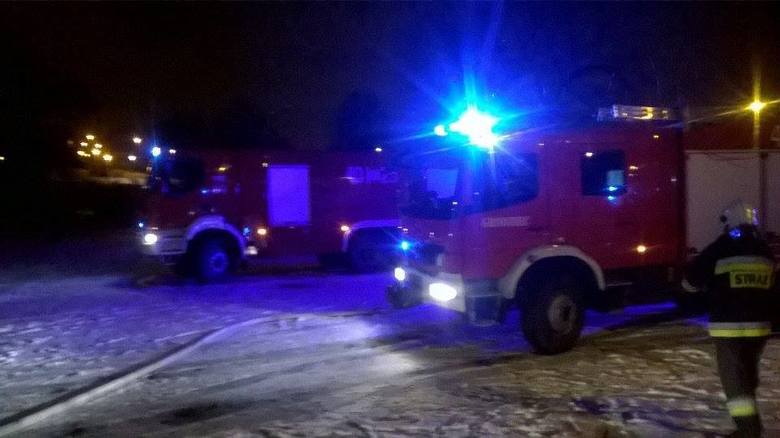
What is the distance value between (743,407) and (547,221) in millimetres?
3430

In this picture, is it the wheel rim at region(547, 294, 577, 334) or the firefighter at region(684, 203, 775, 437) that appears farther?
the wheel rim at region(547, 294, 577, 334)

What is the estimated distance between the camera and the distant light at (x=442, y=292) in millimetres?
8330

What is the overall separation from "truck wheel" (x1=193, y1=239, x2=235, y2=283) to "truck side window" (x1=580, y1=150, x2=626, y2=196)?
8263mm

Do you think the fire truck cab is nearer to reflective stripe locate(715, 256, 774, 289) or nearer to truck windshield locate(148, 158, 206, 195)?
reflective stripe locate(715, 256, 774, 289)

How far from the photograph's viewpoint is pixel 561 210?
8.50 m

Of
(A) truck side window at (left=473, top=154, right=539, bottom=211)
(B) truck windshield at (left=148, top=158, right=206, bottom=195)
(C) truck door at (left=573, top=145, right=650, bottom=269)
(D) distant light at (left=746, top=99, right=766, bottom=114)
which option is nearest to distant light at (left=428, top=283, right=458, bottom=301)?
(A) truck side window at (left=473, top=154, right=539, bottom=211)

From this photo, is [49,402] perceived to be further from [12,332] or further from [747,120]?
[747,120]

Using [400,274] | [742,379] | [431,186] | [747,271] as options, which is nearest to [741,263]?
[747,271]

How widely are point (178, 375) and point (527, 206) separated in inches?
154

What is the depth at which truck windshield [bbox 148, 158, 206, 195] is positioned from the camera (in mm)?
14703

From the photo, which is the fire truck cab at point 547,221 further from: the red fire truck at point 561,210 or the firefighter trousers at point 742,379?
the firefighter trousers at point 742,379

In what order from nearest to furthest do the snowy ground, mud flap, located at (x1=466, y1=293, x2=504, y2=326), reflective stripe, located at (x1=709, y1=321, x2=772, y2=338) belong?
reflective stripe, located at (x1=709, y1=321, x2=772, y2=338)
the snowy ground
mud flap, located at (x1=466, y1=293, x2=504, y2=326)

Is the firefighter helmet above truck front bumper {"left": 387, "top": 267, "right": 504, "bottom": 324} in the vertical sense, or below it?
above

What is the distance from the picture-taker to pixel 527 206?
836 cm
